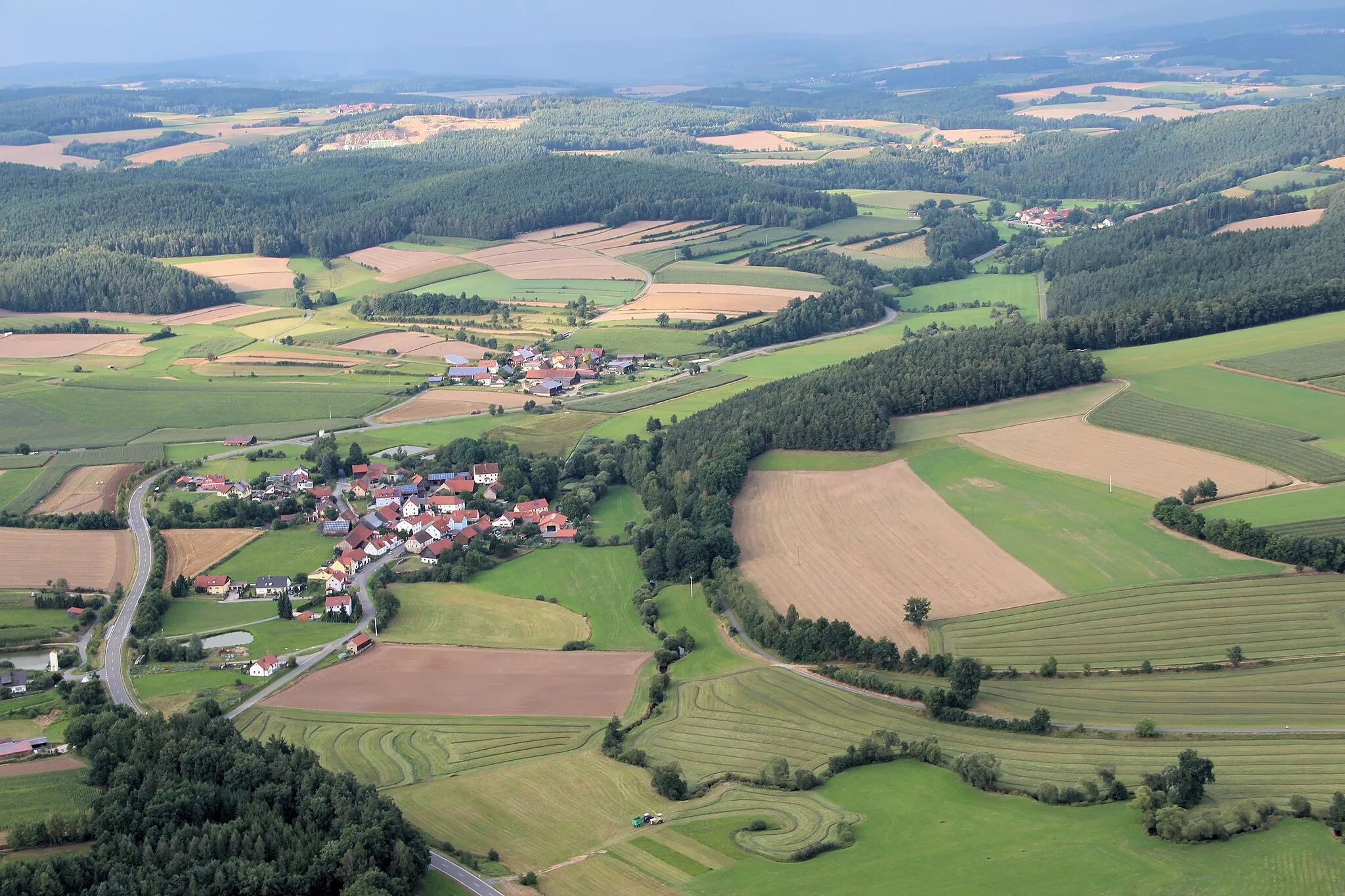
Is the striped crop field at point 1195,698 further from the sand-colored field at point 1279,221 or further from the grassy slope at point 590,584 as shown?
the sand-colored field at point 1279,221

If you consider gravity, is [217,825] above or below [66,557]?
above

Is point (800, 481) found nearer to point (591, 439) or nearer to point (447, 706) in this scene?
point (591, 439)

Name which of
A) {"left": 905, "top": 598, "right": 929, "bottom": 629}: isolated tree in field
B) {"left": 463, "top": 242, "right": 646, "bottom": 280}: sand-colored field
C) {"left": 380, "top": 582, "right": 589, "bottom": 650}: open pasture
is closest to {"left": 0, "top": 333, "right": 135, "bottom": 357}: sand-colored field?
{"left": 463, "top": 242, "right": 646, "bottom": 280}: sand-colored field

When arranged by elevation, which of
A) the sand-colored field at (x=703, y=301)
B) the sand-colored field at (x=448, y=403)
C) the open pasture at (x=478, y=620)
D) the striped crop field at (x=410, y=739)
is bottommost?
the striped crop field at (x=410, y=739)

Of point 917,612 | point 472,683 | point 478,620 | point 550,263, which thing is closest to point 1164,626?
point 917,612

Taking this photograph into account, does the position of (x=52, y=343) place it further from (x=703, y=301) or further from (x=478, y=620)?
(x=478, y=620)

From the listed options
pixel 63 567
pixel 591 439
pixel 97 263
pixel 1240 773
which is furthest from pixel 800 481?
pixel 97 263

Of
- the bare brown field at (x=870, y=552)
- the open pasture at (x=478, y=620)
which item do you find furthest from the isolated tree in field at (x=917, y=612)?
the open pasture at (x=478, y=620)
